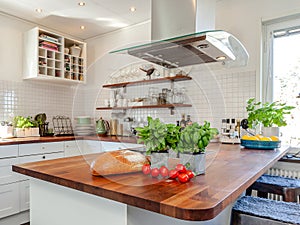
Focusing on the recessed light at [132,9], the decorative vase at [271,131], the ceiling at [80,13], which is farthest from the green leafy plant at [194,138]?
the recessed light at [132,9]

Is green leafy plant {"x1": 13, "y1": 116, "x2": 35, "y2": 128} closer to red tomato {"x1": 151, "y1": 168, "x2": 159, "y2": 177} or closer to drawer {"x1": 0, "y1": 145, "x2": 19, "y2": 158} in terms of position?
drawer {"x1": 0, "y1": 145, "x2": 19, "y2": 158}

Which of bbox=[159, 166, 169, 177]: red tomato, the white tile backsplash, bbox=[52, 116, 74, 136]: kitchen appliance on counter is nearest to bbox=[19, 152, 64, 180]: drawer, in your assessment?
the white tile backsplash

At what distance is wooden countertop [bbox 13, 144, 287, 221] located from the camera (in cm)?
72

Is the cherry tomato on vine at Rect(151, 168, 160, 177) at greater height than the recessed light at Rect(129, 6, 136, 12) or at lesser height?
lesser

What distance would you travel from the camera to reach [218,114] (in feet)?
8.09

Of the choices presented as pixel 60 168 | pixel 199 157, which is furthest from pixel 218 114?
pixel 60 168

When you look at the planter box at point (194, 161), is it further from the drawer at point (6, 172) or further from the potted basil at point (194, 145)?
the drawer at point (6, 172)

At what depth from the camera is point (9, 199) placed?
2.54m

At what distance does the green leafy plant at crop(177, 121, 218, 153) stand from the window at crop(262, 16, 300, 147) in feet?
6.07

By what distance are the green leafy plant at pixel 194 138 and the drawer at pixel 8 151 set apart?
2.20 m

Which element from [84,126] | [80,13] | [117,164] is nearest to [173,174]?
[117,164]

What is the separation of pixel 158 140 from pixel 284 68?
7.23 ft

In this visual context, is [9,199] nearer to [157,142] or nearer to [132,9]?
[157,142]

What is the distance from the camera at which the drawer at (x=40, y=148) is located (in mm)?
2706
